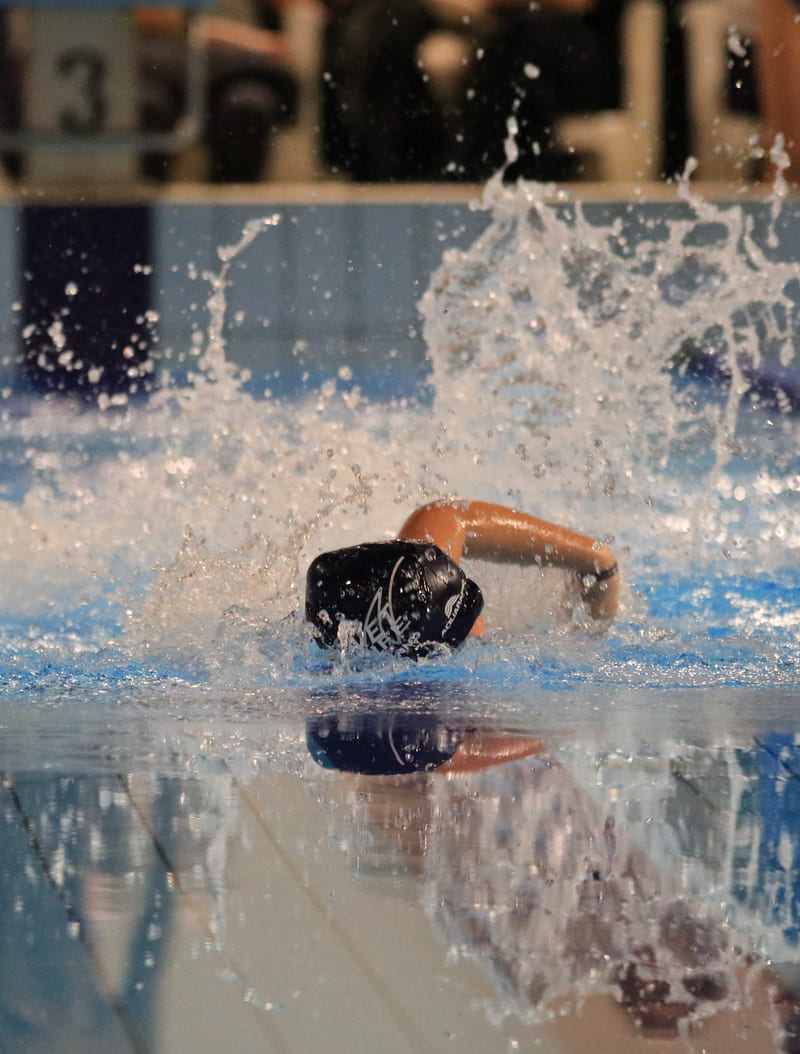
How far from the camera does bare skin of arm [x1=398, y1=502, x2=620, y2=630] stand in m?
2.87

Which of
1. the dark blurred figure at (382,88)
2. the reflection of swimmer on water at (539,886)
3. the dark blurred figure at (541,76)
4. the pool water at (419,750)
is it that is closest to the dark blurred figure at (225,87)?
the dark blurred figure at (382,88)

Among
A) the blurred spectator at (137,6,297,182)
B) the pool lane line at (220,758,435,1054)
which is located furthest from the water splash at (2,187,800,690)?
the pool lane line at (220,758,435,1054)

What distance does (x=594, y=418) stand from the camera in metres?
5.12

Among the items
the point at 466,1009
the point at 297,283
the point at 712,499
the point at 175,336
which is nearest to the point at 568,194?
the point at 297,283

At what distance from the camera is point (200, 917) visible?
5.16 feet

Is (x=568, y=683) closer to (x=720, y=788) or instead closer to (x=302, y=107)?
(x=720, y=788)

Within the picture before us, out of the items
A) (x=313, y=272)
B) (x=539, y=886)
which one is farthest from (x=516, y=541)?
(x=313, y=272)

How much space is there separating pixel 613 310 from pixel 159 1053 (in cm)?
534

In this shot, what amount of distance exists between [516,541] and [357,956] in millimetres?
1533

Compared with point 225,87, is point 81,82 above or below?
below

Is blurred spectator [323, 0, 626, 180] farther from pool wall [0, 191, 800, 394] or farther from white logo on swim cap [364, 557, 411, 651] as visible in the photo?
white logo on swim cap [364, 557, 411, 651]

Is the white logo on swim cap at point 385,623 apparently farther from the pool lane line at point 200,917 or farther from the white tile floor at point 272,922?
the pool lane line at point 200,917

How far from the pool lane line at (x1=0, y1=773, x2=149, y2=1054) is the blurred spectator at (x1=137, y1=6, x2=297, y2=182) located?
5.36 m

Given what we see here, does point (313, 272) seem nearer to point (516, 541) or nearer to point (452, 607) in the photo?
point (516, 541)
